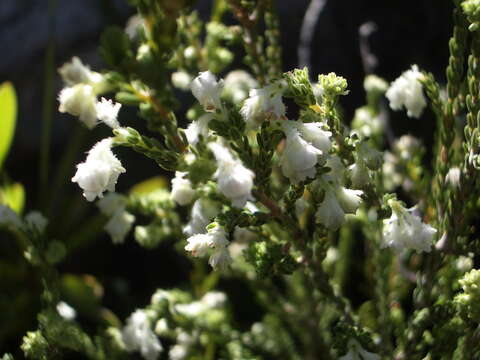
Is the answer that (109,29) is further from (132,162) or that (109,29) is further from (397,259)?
(132,162)

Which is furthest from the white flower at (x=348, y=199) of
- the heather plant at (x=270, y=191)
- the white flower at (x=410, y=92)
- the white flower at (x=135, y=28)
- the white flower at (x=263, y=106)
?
the white flower at (x=135, y=28)

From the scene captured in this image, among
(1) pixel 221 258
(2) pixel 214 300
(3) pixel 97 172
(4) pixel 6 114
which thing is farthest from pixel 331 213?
(4) pixel 6 114

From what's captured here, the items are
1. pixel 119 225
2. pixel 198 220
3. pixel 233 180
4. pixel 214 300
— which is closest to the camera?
pixel 233 180

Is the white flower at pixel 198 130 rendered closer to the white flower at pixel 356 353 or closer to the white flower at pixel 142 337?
the white flower at pixel 356 353

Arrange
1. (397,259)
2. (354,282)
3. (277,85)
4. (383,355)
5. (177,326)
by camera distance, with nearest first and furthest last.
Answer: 1. (277,85)
2. (383,355)
3. (177,326)
4. (397,259)
5. (354,282)

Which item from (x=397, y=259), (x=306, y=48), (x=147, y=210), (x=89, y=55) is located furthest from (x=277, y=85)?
(x=89, y=55)

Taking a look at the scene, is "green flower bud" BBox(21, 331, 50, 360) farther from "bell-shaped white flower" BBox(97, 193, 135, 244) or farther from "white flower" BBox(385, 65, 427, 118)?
"white flower" BBox(385, 65, 427, 118)

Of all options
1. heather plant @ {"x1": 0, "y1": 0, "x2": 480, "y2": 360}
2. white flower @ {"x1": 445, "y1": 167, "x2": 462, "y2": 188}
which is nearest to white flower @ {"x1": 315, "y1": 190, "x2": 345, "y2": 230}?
heather plant @ {"x1": 0, "y1": 0, "x2": 480, "y2": 360}

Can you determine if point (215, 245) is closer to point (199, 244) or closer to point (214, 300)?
point (199, 244)
